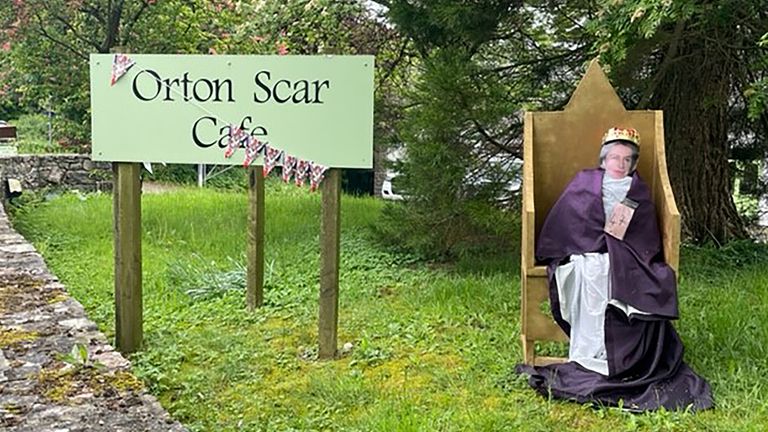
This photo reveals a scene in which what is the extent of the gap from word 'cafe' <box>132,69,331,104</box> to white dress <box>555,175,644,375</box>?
1.53m

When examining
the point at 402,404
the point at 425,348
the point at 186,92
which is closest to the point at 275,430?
the point at 402,404

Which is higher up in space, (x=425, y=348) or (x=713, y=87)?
(x=713, y=87)

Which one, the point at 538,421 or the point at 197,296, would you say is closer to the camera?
the point at 538,421

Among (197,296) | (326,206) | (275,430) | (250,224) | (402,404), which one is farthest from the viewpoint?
(197,296)

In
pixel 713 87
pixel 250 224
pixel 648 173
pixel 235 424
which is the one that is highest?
pixel 713 87

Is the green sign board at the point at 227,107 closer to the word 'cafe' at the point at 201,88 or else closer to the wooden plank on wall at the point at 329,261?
the word 'cafe' at the point at 201,88

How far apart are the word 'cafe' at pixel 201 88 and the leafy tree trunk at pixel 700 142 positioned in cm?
345

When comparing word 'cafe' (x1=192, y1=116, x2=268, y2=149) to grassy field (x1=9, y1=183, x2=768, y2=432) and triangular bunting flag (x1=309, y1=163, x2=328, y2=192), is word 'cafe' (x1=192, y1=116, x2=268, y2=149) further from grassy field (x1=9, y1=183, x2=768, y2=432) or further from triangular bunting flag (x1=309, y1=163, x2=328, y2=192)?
grassy field (x1=9, y1=183, x2=768, y2=432)

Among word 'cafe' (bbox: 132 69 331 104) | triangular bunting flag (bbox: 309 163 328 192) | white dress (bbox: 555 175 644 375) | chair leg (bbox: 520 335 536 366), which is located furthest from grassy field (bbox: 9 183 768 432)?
word 'cafe' (bbox: 132 69 331 104)

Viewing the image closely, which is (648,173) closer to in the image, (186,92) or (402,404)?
(402,404)

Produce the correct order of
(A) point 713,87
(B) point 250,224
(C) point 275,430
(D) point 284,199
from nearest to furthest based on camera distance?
1. (C) point 275,430
2. (B) point 250,224
3. (A) point 713,87
4. (D) point 284,199

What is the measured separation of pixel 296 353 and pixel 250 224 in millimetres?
964

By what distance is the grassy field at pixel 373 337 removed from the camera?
3.02 meters

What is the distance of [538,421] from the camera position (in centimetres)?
294
